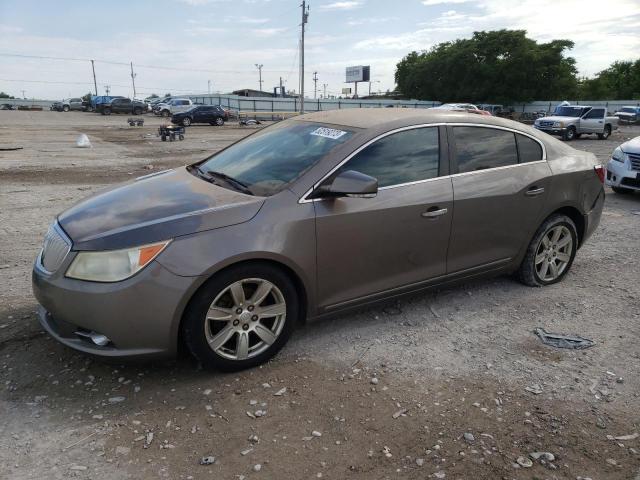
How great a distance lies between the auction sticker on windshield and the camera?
363cm

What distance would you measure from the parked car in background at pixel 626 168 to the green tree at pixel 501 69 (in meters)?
57.7

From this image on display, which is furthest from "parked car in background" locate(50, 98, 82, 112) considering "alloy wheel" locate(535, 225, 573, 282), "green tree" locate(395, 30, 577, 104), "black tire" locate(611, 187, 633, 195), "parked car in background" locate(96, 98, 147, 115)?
"alloy wheel" locate(535, 225, 573, 282)

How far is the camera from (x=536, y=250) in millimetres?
4559

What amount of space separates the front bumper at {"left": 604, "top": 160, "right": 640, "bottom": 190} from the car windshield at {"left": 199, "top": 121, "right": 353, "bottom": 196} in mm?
7369

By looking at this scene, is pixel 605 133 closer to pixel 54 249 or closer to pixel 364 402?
pixel 364 402

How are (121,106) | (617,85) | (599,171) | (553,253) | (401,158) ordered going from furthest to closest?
(617,85) < (121,106) < (599,171) < (553,253) < (401,158)

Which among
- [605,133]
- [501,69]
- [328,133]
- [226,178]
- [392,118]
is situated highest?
[501,69]

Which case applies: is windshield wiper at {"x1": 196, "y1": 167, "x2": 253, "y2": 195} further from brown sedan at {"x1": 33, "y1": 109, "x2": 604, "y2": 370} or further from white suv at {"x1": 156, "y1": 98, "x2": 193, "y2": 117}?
white suv at {"x1": 156, "y1": 98, "x2": 193, "y2": 117}

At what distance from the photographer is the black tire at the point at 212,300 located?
2.93 metres

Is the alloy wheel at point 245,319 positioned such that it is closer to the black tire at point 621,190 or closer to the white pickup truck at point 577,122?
the black tire at point 621,190

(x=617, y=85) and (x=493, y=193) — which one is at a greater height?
(x=617, y=85)

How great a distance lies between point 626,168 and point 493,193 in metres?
6.50

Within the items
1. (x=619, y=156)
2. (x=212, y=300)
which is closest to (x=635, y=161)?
(x=619, y=156)

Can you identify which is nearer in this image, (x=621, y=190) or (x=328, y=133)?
(x=328, y=133)
